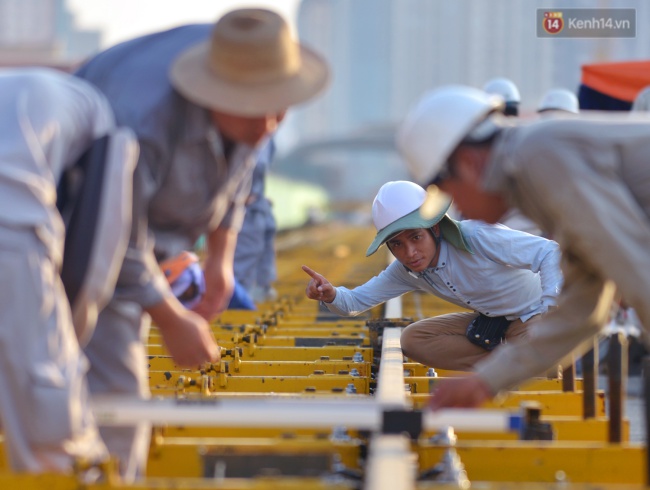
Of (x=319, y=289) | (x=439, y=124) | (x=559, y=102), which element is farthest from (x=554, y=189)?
(x=559, y=102)

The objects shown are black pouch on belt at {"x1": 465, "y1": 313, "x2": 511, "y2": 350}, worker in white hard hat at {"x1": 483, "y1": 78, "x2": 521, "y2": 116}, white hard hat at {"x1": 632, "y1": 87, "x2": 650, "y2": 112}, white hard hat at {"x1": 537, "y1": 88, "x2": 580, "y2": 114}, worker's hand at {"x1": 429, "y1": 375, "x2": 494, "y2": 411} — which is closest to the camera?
worker's hand at {"x1": 429, "y1": 375, "x2": 494, "y2": 411}

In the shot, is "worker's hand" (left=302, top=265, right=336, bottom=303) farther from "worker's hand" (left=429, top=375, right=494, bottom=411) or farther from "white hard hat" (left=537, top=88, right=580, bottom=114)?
"white hard hat" (left=537, top=88, right=580, bottom=114)

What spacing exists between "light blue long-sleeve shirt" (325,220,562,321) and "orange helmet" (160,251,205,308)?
951 mm

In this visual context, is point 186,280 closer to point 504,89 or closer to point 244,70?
point 244,70

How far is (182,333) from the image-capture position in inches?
166

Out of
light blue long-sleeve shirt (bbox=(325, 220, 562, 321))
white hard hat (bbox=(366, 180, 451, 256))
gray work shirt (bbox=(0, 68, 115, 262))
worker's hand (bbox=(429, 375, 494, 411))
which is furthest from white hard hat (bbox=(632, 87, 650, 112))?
gray work shirt (bbox=(0, 68, 115, 262))

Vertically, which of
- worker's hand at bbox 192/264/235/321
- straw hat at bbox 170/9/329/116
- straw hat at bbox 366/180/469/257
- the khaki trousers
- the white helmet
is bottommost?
the khaki trousers

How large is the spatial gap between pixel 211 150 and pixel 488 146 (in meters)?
0.96

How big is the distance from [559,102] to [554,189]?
7877 mm

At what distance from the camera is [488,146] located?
3.91 m

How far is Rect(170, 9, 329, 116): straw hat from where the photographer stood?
396 cm

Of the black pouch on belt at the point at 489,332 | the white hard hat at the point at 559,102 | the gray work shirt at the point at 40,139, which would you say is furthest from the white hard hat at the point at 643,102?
the gray work shirt at the point at 40,139

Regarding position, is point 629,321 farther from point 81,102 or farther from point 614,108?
point 81,102

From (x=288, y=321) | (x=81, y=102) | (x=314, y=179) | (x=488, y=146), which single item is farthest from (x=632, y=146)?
(x=314, y=179)
